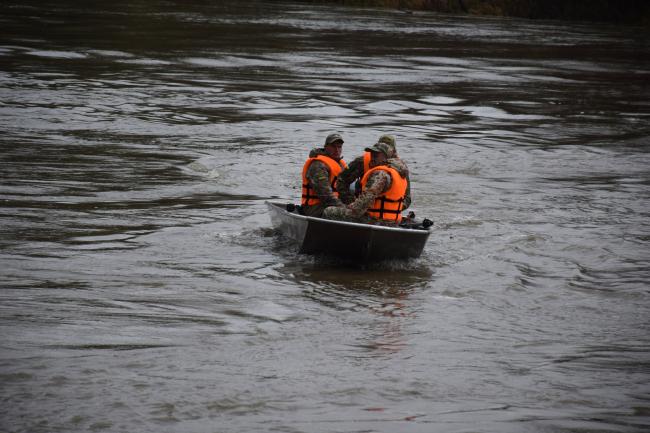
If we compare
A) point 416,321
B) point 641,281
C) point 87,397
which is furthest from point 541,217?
point 87,397

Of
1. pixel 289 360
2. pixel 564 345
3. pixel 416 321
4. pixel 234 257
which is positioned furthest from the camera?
pixel 234 257

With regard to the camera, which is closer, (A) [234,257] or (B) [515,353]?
(B) [515,353]

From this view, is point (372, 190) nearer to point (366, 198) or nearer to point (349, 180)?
point (366, 198)

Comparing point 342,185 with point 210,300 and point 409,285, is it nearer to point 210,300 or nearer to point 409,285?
point 409,285

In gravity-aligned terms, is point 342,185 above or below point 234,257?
above

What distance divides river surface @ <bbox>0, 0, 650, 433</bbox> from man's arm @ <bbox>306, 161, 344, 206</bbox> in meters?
0.68

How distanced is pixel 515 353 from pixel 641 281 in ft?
10.9

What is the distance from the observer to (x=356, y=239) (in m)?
10.8

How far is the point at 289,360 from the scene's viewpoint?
8.22 m

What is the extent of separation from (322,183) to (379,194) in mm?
746

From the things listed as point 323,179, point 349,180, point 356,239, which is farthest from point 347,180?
point 356,239

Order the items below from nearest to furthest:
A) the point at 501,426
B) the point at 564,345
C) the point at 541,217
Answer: the point at 501,426
the point at 564,345
the point at 541,217

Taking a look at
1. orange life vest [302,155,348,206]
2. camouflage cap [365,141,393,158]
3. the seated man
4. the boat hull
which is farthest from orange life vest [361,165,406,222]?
orange life vest [302,155,348,206]

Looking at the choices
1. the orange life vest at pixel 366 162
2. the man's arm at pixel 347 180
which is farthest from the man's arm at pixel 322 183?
the orange life vest at pixel 366 162
